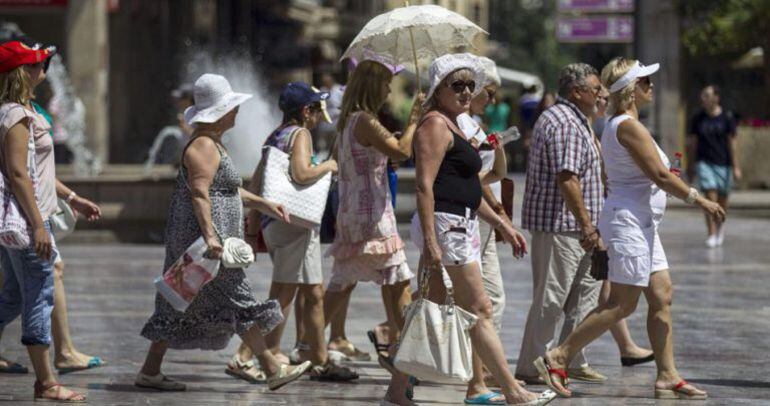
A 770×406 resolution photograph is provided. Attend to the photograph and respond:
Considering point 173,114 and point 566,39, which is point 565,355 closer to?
point 566,39

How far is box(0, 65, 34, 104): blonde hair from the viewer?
30.3ft

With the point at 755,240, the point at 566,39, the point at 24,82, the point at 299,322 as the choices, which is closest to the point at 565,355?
the point at 299,322

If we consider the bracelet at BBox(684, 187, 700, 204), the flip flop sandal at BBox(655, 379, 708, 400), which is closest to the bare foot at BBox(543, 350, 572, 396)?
the flip flop sandal at BBox(655, 379, 708, 400)

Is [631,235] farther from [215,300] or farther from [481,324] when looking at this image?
[215,300]

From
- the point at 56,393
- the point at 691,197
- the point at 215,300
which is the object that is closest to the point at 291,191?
the point at 215,300

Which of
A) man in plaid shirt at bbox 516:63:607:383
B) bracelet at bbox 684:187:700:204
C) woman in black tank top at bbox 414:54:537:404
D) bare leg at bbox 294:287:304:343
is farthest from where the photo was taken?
bare leg at bbox 294:287:304:343

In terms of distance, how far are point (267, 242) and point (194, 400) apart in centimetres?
141

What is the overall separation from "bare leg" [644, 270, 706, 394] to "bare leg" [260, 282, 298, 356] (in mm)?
2102

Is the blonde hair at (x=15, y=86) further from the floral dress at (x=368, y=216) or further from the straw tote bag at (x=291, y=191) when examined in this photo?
the floral dress at (x=368, y=216)

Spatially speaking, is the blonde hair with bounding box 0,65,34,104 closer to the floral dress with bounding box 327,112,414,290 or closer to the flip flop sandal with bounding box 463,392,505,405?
the floral dress with bounding box 327,112,414,290

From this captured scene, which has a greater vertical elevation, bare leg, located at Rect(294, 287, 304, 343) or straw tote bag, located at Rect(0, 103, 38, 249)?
straw tote bag, located at Rect(0, 103, 38, 249)

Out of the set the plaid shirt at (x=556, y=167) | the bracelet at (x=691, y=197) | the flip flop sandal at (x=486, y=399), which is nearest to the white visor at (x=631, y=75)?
the plaid shirt at (x=556, y=167)

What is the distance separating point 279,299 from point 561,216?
1.68 m

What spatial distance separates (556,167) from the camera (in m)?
9.91
